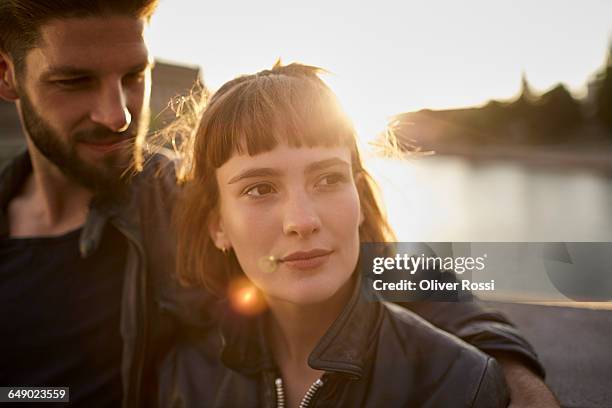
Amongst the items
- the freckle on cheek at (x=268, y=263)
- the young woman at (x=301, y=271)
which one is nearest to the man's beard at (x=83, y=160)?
the young woman at (x=301, y=271)

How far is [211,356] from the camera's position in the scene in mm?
1163

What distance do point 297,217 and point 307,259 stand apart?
9 centimetres

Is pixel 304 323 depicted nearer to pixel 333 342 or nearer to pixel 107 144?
pixel 333 342

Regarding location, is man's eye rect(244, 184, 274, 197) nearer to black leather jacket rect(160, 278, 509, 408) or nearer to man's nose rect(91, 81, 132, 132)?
black leather jacket rect(160, 278, 509, 408)

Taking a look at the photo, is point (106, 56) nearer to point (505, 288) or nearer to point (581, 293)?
point (505, 288)

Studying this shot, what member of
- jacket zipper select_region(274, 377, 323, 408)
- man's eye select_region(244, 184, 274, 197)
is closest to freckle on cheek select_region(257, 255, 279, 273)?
man's eye select_region(244, 184, 274, 197)

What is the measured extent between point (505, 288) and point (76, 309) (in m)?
1.03

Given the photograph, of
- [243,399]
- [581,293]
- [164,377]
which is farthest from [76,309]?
[581,293]

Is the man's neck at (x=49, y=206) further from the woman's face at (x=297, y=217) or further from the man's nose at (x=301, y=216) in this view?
the man's nose at (x=301, y=216)

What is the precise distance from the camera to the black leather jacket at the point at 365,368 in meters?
0.95

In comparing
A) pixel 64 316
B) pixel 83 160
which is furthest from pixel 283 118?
pixel 64 316

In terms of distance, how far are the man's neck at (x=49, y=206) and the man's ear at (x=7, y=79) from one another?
0.17m

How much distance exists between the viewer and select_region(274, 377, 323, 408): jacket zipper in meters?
1.00

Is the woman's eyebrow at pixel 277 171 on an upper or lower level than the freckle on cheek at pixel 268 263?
upper
